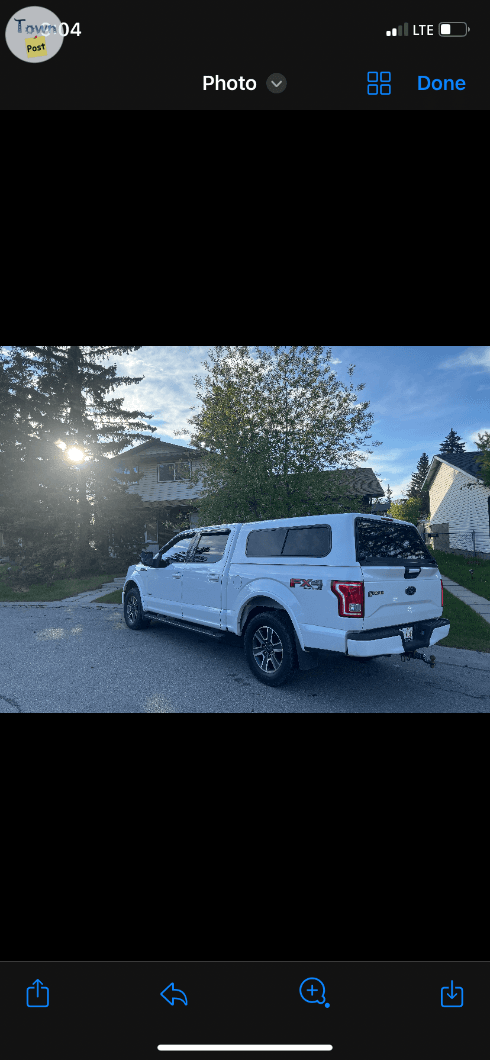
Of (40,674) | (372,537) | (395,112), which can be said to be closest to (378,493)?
(372,537)

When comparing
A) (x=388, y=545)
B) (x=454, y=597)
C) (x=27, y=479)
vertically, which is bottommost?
(x=454, y=597)

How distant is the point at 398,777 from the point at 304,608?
3095mm

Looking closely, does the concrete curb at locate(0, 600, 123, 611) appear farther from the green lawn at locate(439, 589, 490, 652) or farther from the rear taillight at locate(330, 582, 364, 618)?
the rear taillight at locate(330, 582, 364, 618)

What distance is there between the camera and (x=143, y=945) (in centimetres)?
99

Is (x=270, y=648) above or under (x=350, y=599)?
under

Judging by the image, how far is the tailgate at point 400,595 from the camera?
3.84m

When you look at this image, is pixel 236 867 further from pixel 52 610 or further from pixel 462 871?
pixel 52 610

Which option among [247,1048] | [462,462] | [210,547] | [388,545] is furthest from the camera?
[462,462]

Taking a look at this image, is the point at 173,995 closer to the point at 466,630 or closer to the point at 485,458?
the point at 466,630

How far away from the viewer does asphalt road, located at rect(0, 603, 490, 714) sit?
13.1ft

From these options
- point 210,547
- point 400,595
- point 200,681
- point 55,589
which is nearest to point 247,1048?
point 400,595
